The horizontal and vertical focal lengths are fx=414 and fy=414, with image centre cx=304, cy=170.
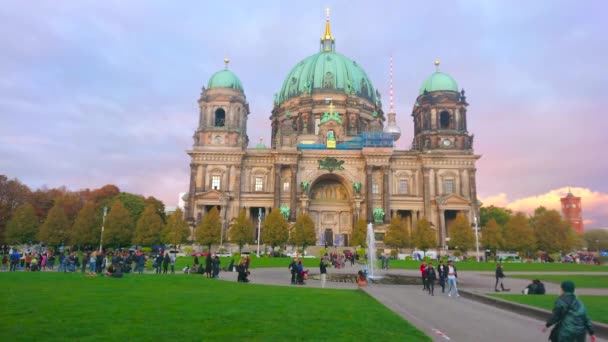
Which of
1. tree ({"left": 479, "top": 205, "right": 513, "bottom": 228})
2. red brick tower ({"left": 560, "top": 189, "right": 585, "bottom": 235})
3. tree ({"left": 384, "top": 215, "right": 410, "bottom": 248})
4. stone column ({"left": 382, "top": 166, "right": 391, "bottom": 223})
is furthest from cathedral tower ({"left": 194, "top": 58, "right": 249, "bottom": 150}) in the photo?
red brick tower ({"left": 560, "top": 189, "right": 585, "bottom": 235})

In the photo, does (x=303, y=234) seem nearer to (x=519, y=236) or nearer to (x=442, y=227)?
(x=442, y=227)

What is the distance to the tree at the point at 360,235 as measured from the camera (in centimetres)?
6192

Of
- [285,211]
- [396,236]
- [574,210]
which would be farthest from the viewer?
[574,210]

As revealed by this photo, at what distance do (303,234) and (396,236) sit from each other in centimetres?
1385

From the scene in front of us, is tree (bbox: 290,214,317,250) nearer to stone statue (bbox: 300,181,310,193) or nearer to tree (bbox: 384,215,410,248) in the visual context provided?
stone statue (bbox: 300,181,310,193)

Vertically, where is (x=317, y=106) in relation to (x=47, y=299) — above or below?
above

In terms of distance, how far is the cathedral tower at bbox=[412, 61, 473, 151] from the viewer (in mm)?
73688

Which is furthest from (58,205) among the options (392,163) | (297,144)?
(392,163)

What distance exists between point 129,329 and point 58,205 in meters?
71.0

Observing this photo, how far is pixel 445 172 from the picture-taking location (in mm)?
72375

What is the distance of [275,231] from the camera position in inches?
2367

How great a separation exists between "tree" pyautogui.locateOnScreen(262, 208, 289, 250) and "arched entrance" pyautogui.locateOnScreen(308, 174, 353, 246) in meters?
13.8

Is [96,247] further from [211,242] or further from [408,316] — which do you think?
[408,316]

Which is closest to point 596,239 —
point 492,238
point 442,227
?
point 492,238
